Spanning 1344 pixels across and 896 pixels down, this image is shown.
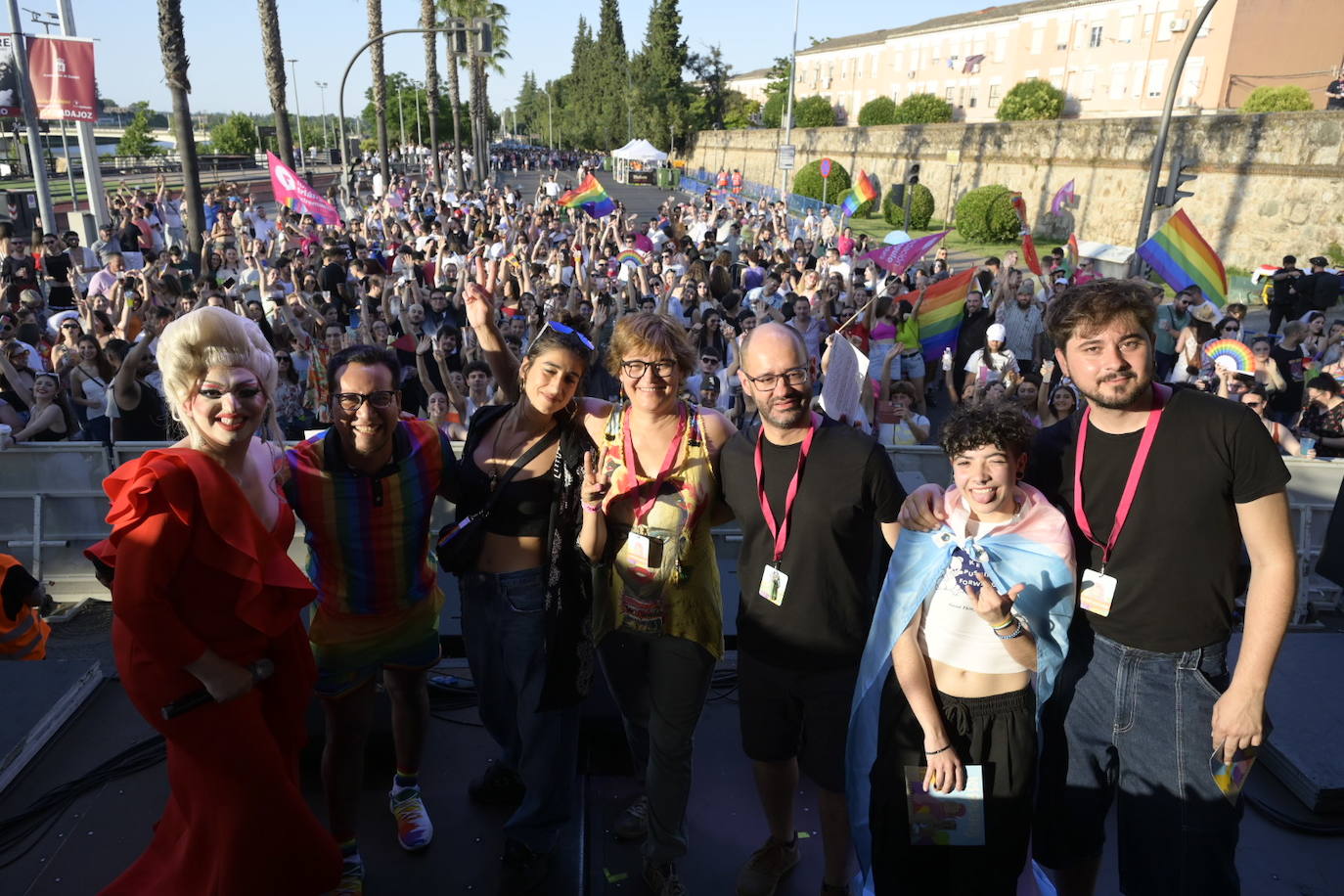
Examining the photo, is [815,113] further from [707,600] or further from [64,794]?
[64,794]

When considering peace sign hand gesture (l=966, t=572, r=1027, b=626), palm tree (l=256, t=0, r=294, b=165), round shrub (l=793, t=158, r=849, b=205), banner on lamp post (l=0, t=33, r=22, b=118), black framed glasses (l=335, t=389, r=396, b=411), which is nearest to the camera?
peace sign hand gesture (l=966, t=572, r=1027, b=626)

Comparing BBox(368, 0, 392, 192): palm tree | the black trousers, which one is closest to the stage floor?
the black trousers

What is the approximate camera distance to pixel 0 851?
2895 mm

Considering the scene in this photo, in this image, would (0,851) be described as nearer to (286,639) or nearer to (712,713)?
(286,639)

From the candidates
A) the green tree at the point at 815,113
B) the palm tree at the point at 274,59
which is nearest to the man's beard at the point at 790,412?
the palm tree at the point at 274,59

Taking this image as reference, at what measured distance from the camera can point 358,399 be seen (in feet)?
8.55

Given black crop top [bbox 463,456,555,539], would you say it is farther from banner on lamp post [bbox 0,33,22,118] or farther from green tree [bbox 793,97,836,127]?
green tree [bbox 793,97,836,127]

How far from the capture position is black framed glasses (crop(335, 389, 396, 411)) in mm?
2604

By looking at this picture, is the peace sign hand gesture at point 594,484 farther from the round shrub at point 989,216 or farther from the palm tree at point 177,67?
the round shrub at point 989,216

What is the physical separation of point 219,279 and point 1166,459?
12993 millimetres

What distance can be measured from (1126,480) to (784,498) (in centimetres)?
92

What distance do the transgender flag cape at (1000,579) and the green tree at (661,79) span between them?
6669 cm

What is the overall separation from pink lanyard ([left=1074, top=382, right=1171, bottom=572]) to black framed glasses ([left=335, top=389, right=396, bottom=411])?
2051 millimetres

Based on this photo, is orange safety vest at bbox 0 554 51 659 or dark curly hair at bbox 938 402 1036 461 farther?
orange safety vest at bbox 0 554 51 659
